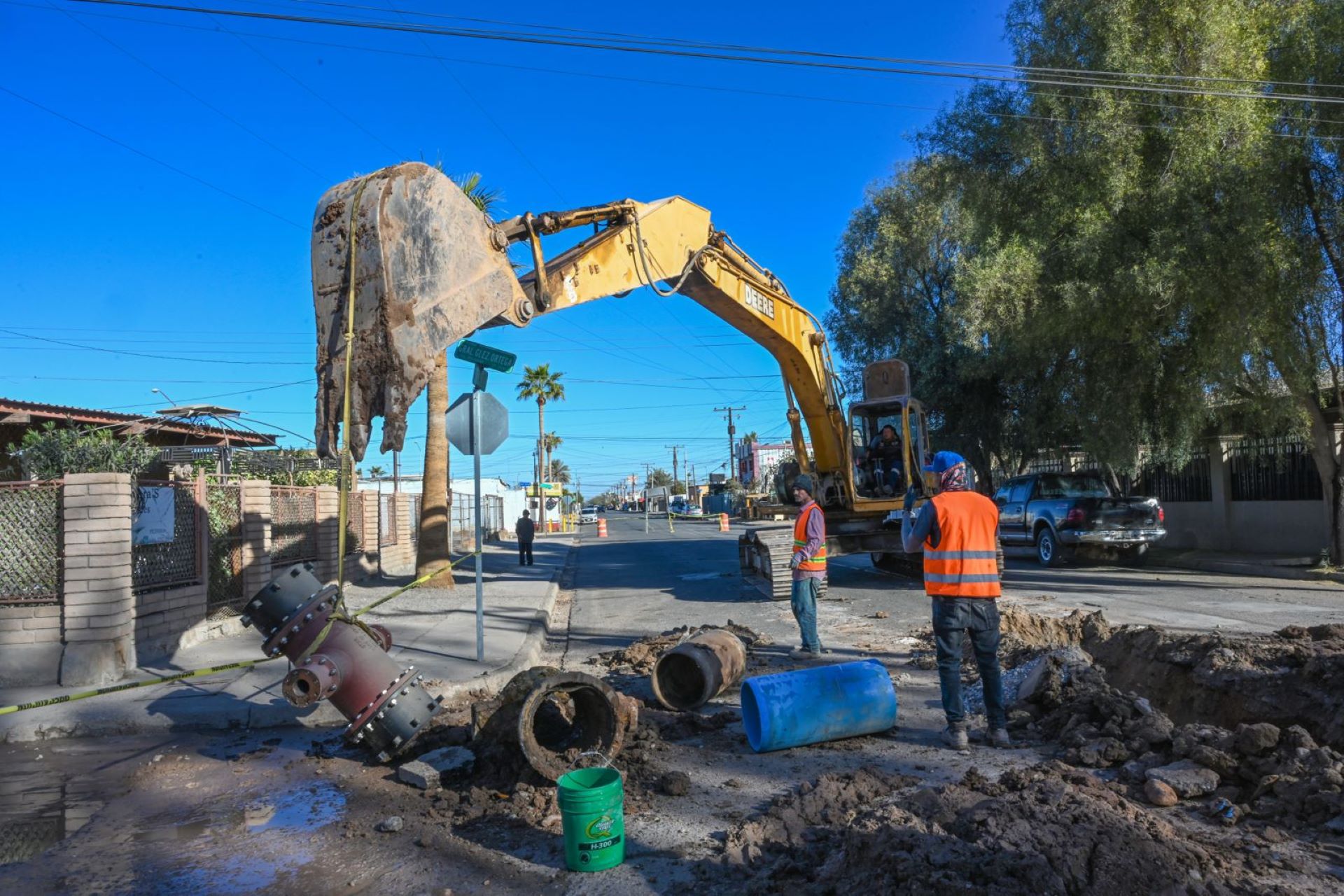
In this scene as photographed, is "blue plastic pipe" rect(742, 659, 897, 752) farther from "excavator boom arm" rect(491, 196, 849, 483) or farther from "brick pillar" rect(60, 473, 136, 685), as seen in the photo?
"brick pillar" rect(60, 473, 136, 685)

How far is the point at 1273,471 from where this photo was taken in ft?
66.6

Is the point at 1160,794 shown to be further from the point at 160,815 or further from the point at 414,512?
the point at 414,512

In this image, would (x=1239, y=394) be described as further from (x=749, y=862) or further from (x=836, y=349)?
(x=749, y=862)

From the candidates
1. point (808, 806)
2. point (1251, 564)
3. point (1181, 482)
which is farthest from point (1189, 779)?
point (1181, 482)

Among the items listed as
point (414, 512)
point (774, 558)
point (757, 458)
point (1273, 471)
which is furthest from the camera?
point (757, 458)

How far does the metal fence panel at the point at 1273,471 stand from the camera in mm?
19375

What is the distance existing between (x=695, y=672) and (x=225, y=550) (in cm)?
717

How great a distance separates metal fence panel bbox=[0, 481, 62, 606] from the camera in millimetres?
8641

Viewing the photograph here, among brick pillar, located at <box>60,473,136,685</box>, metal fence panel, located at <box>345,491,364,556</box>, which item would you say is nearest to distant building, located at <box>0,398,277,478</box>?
metal fence panel, located at <box>345,491,364,556</box>

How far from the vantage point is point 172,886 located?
4.09m

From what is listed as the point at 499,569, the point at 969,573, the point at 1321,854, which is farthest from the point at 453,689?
the point at 499,569

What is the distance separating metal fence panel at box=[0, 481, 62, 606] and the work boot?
26.2 ft

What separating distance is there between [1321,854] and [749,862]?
7.84ft

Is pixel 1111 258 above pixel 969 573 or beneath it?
above
